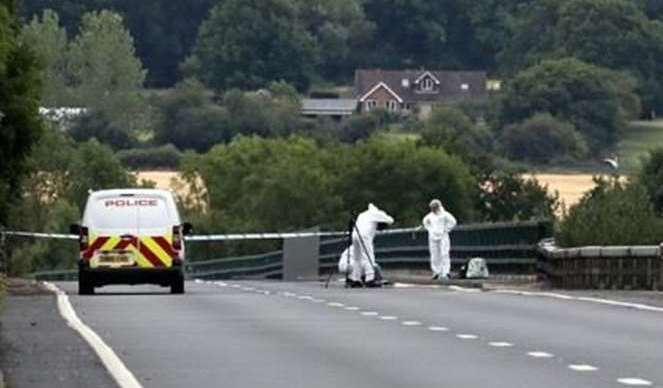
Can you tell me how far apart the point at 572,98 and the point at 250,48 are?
96.0 feet

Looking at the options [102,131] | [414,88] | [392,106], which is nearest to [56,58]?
[102,131]

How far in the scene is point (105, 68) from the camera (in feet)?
577

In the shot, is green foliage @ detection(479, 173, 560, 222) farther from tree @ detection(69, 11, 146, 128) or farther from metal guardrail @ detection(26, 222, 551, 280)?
tree @ detection(69, 11, 146, 128)

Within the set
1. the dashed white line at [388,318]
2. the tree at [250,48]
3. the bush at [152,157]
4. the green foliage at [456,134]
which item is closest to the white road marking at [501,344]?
the dashed white line at [388,318]

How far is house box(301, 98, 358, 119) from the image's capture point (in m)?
180

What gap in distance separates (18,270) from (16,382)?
48.7 metres

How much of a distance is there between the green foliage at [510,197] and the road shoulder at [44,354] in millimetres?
82729

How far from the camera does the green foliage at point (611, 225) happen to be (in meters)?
44.1

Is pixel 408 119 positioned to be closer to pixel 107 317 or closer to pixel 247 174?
pixel 247 174

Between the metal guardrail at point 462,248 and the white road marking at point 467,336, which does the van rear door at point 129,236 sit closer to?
the metal guardrail at point 462,248

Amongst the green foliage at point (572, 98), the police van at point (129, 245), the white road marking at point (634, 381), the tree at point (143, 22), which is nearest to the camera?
the white road marking at point (634, 381)

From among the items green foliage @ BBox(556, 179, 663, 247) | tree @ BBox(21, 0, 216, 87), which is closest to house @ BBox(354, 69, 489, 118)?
tree @ BBox(21, 0, 216, 87)

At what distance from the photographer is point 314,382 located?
2219 centimetres

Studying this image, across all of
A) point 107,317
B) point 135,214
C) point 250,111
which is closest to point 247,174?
point 250,111
